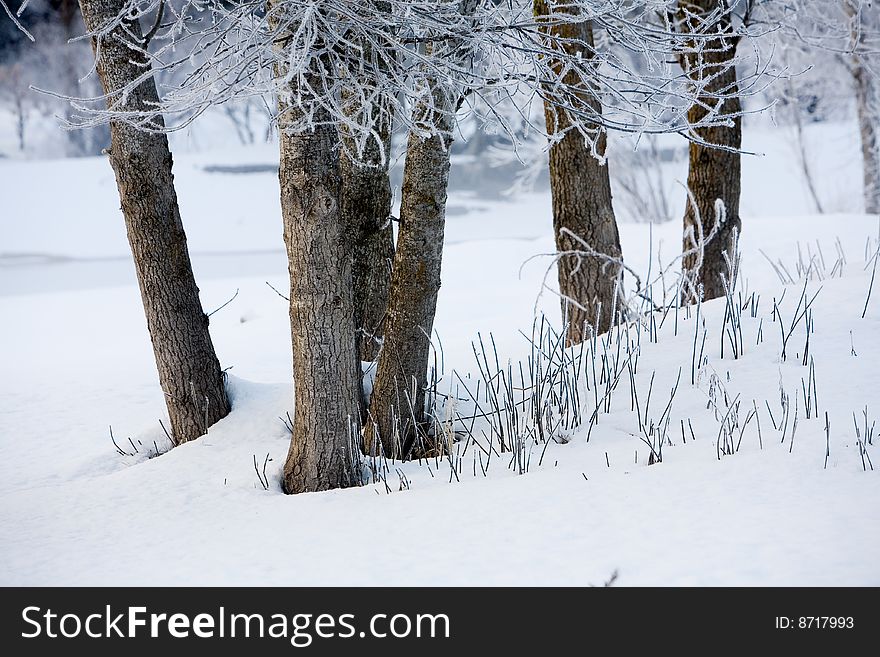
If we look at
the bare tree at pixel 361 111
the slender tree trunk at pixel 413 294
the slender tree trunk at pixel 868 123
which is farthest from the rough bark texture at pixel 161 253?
the slender tree trunk at pixel 868 123

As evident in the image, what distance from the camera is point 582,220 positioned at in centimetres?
525

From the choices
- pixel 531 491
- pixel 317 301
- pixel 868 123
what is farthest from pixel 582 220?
pixel 868 123

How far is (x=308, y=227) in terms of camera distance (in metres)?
3.47

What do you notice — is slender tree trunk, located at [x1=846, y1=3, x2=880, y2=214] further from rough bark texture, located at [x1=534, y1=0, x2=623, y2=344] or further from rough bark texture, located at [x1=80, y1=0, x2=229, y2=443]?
rough bark texture, located at [x1=80, y1=0, x2=229, y2=443]

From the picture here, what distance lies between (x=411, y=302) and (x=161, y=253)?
55.9 inches

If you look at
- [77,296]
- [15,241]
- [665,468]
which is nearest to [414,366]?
[665,468]

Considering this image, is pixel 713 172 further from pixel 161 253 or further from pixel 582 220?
pixel 161 253

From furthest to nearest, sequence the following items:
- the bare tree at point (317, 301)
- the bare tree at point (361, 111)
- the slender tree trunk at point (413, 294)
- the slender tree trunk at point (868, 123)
→ the slender tree trunk at point (868, 123) < the slender tree trunk at point (413, 294) < the bare tree at point (317, 301) < the bare tree at point (361, 111)

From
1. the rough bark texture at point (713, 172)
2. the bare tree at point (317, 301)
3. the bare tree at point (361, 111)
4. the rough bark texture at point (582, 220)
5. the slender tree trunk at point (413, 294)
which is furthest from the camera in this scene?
the rough bark texture at point (713, 172)

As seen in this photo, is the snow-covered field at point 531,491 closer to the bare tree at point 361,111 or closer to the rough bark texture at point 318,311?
the rough bark texture at point 318,311

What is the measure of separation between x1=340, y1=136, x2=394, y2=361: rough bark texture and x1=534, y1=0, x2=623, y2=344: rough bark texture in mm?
1204

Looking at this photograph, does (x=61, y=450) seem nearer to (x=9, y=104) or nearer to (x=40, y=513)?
(x=40, y=513)

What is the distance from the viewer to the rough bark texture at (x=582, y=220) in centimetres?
513

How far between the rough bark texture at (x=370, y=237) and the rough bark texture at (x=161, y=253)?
90cm
